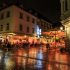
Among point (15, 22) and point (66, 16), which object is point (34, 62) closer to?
point (66, 16)

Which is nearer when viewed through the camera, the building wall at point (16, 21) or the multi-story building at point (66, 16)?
the multi-story building at point (66, 16)

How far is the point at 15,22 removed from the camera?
188ft

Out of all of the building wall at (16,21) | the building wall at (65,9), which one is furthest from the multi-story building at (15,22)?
the building wall at (65,9)

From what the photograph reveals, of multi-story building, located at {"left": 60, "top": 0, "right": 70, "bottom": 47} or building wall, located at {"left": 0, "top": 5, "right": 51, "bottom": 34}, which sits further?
building wall, located at {"left": 0, "top": 5, "right": 51, "bottom": 34}

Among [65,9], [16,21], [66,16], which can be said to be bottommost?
[66,16]

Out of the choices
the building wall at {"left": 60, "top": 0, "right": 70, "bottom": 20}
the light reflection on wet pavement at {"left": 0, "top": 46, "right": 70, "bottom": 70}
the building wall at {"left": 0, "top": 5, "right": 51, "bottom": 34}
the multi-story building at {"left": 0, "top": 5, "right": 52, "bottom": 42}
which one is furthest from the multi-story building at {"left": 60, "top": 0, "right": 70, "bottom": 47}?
the multi-story building at {"left": 0, "top": 5, "right": 52, "bottom": 42}

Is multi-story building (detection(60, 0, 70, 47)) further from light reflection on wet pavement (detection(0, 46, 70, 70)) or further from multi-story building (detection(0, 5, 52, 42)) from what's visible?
multi-story building (detection(0, 5, 52, 42))

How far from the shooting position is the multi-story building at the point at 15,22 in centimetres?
5697

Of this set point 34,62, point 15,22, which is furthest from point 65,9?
point 15,22

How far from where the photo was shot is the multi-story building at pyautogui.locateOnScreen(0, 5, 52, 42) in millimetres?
56969

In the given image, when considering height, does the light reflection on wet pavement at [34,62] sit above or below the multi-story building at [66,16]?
below

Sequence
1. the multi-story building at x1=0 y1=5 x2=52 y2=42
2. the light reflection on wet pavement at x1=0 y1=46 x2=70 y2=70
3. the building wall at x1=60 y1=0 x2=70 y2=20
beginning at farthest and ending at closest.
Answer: the multi-story building at x1=0 y1=5 x2=52 y2=42 → the building wall at x1=60 y1=0 x2=70 y2=20 → the light reflection on wet pavement at x1=0 y1=46 x2=70 y2=70

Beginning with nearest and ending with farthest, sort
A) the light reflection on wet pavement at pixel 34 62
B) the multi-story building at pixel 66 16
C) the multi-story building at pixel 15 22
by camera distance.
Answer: the light reflection on wet pavement at pixel 34 62
the multi-story building at pixel 66 16
the multi-story building at pixel 15 22

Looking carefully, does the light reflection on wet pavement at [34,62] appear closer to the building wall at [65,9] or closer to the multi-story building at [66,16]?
the multi-story building at [66,16]
